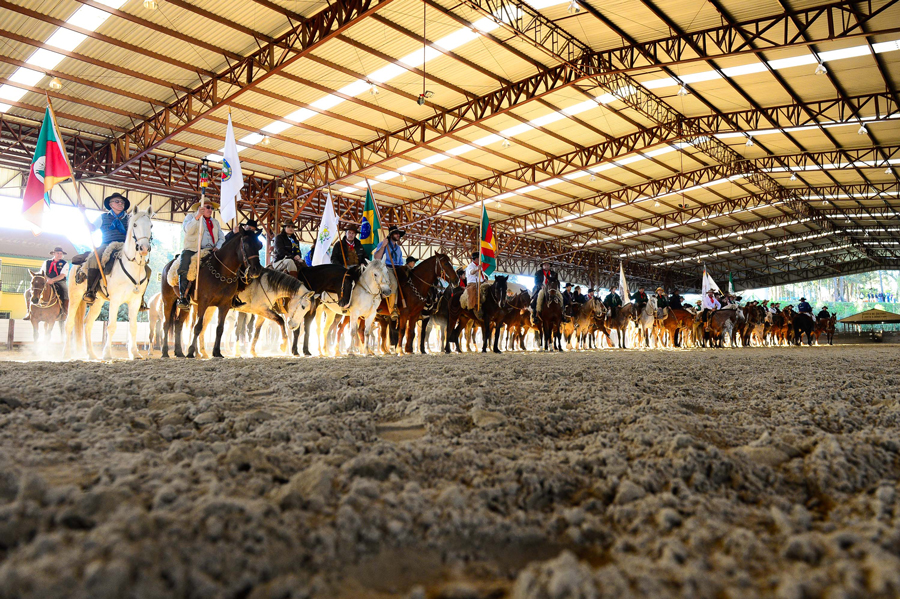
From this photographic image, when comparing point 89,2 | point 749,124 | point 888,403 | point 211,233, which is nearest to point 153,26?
point 89,2

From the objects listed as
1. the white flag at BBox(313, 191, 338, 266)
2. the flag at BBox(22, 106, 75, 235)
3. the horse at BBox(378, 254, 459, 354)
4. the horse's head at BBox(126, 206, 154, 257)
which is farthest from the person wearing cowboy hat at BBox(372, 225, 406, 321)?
the flag at BBox(22, 106, 75, 235)

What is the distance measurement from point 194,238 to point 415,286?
430cm

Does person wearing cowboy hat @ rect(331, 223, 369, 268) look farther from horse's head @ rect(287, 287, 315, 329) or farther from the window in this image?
the window

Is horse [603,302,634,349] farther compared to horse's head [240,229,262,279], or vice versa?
horse [603,302,634,349]

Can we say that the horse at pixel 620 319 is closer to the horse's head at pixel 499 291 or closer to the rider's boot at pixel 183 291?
the horse's head at pixel 499 291

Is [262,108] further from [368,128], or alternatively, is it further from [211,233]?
[211,233]

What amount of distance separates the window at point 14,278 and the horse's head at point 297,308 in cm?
1439

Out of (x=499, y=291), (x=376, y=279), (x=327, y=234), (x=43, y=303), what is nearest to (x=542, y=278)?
(x=499, y=291)

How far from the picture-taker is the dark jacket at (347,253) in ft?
34.0

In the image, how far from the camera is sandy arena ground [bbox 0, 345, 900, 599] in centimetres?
106

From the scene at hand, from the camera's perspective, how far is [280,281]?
8.40m

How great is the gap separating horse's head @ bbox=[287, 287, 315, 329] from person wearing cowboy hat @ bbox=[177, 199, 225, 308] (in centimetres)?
150

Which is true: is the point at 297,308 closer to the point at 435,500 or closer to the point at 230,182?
the point at 230,182

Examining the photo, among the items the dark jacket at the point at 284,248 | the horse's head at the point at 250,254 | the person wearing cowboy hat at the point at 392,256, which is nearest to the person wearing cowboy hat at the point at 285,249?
the dark jacket at the point at 284,248
